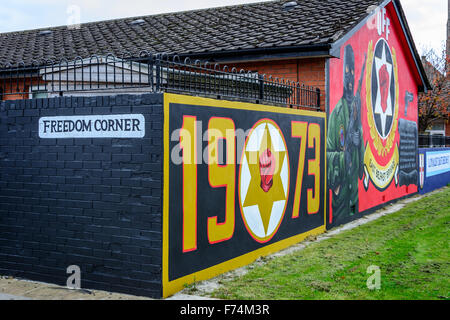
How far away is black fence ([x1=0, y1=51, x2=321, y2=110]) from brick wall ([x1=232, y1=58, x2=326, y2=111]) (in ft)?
0.74

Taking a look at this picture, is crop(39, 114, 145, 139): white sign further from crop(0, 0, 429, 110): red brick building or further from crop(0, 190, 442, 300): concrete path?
crop(0, 0, 429, 110): red brick building

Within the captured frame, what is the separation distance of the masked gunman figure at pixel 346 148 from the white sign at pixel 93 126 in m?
5.91

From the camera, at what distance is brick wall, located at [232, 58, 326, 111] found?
1103 cm

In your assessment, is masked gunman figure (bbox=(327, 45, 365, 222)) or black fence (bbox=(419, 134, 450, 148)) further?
black fence (bbox=(419, 134, 450, 148))

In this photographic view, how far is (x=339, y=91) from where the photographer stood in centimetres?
1173

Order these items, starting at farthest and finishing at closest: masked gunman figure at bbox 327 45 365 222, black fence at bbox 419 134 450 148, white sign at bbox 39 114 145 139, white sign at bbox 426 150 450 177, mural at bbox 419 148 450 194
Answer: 1. black fence at bbox 419 134 450 148
2. white sign at bbox 426 150 450 177
3. mural at bbox 419 148 450 194
4. masked gunman figure at bbox 327 45 365 222
5. white sign at bbox 39 114 145 139

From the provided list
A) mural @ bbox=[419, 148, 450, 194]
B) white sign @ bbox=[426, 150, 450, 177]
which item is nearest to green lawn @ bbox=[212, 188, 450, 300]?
mural @ bbox=[419, 148, 450, 194]

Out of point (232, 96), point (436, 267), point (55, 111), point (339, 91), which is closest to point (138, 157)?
point (55, 111)

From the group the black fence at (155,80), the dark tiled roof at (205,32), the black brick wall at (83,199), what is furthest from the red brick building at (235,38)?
the black brick wall at (83,199)

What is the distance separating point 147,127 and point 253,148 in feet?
7.91

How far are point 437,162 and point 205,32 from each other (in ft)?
38.8

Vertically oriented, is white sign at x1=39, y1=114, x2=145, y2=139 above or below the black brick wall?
above

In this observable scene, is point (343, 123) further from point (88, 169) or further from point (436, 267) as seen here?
point (88, 169)

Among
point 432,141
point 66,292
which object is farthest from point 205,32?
point 432,141
